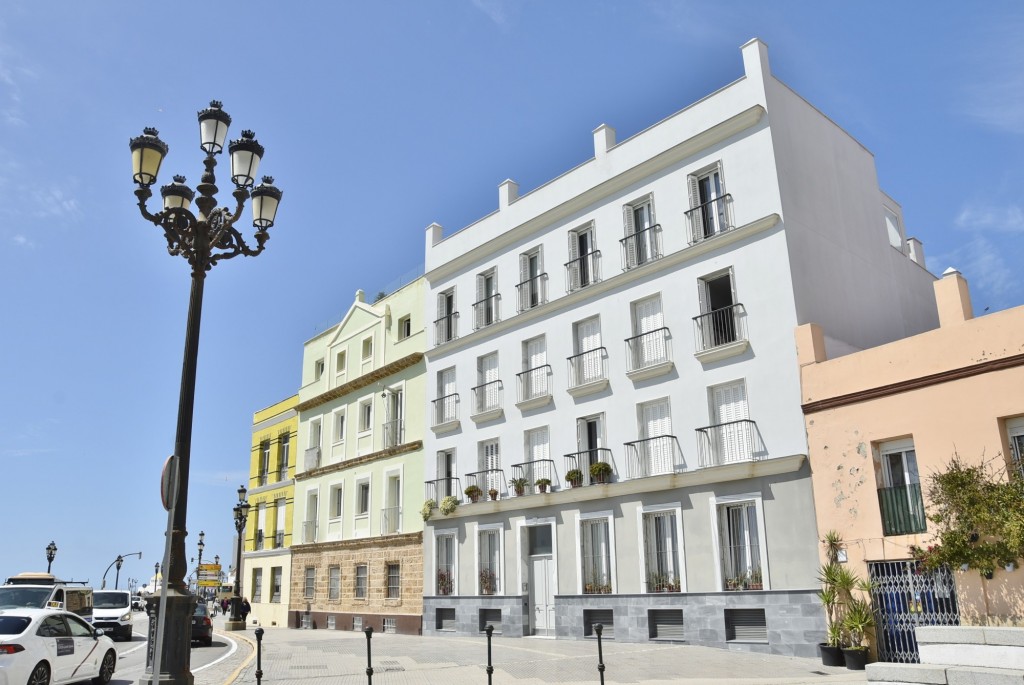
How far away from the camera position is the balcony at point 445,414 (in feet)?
97.1

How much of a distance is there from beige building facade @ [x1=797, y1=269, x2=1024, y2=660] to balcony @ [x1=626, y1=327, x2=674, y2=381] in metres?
4.20

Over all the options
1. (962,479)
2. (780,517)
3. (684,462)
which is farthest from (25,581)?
(962,479)

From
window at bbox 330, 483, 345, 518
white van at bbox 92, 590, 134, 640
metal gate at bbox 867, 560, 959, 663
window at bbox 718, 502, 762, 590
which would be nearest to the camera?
metal gate at bbox 867, 560, 959, 663

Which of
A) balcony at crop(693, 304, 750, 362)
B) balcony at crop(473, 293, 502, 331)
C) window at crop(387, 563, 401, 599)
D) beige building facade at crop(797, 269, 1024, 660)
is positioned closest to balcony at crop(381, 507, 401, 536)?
window at crop(387, 563, 401, 599)

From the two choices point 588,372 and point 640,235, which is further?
point 588,372

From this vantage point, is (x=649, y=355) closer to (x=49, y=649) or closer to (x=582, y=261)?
(x=582, y=261)

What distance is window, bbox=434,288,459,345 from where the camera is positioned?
3081cm

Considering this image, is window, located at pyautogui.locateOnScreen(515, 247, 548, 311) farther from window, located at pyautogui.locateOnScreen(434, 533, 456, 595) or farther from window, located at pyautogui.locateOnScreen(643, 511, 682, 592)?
window, located at pyautogui.locateOnScreen(434, 533, 456, 595)

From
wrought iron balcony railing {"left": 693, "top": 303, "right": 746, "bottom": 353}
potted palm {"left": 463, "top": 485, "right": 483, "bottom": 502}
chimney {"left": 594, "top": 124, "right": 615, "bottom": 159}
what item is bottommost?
potted palm {"left": 463, "top": 485, "right": 483, "bottom": 502}

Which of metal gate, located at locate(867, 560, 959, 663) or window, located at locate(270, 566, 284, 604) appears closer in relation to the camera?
metal gate, located at locate(867, 560, 959, 663)

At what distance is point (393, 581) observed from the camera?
3169cm

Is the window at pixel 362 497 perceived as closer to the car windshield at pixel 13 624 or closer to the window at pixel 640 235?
the window at pixel 640 235

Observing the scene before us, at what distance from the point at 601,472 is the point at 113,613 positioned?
57.2ft

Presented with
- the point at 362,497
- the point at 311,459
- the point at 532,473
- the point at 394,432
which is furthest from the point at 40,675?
the point at 311,459
